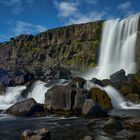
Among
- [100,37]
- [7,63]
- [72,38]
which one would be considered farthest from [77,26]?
[7,63]

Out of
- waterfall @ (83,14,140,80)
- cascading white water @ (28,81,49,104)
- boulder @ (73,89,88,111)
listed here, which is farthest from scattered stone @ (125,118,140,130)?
waterfall @ (83,14,140,80)

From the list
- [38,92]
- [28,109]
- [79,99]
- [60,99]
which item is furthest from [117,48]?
[28,109]

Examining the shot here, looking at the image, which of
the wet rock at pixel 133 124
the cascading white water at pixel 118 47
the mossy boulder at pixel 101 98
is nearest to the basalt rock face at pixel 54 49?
the cascading white water at pixel 118 47

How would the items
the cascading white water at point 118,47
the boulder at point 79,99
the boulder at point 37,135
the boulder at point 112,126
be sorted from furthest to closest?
1. the cascading white water at point 118,47
2. the boulder at point 79,99
3. the boulder at point 112,126
4. the boulder at point 37,135

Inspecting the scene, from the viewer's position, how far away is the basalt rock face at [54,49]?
10719cm

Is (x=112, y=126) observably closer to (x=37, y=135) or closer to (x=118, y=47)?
(x=37, y=135)

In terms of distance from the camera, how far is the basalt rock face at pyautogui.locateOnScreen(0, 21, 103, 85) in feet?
352

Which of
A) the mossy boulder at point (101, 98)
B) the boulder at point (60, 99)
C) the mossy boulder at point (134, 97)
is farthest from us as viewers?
the mossy boulder at point (134, 97)

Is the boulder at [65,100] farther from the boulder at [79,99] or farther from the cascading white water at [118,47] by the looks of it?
the cascading white water at [118,47]

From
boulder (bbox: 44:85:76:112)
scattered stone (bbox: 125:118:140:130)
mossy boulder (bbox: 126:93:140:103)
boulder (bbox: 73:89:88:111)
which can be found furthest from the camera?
mossy boulder (bbox: 126:93:140:103)

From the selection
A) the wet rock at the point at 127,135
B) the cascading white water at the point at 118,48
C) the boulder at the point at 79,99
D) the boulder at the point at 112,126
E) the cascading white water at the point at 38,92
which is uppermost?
the cascading white water at the point at 118,48

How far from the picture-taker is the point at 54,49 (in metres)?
123

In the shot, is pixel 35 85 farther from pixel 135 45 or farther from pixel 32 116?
pixel 135 45

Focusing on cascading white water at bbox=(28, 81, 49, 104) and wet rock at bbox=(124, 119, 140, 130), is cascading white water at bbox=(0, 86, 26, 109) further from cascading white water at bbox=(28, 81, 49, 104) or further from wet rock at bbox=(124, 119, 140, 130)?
wet rock at bbox=(124, 119, 140, 130)
